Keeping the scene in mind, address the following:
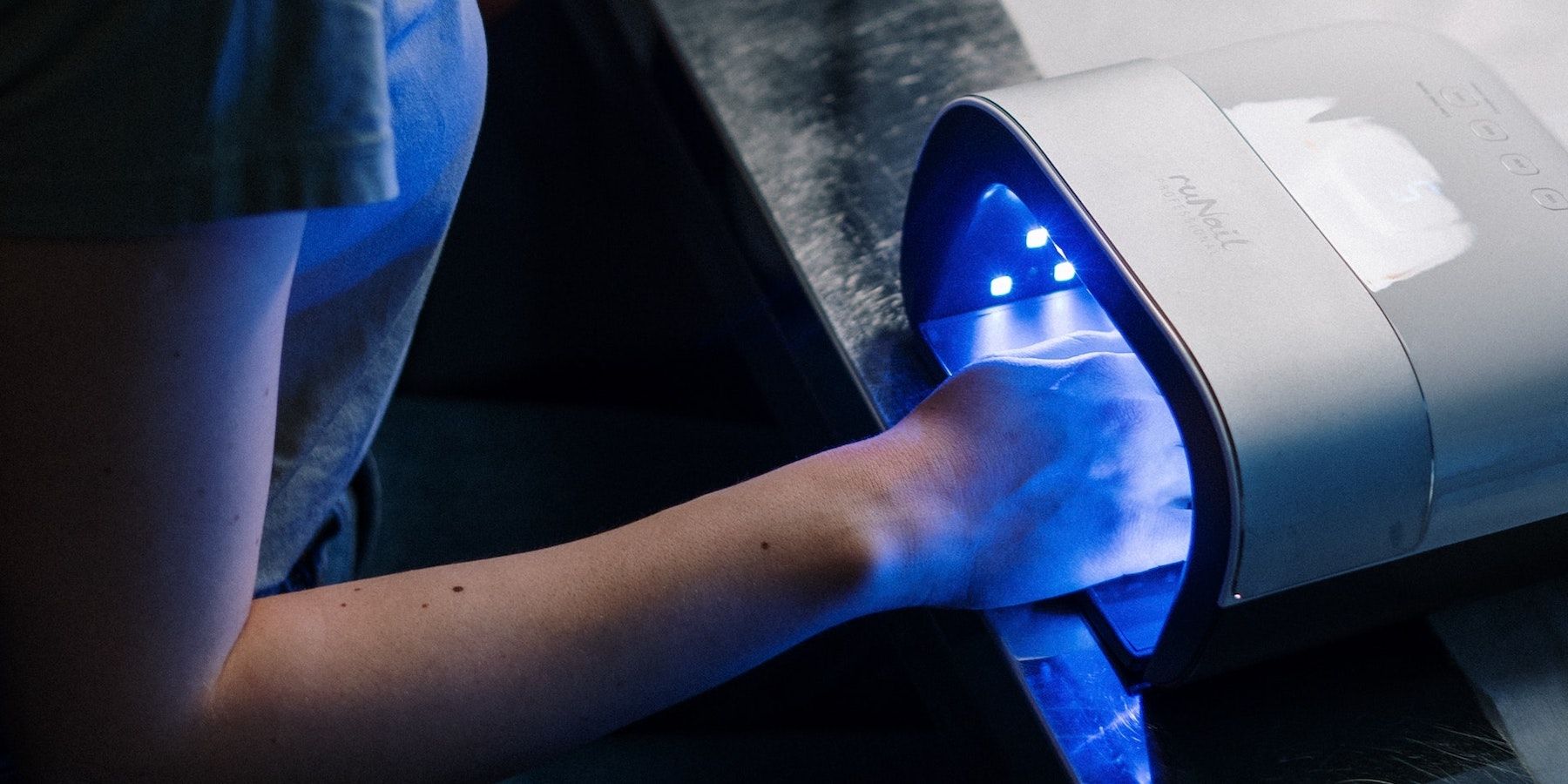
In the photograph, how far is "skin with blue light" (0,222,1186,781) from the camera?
0.39 metres

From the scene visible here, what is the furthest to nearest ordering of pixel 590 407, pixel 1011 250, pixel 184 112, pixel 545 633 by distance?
pixel 590 407 → pixel 1011 250 → pixel 545 633 → pixel 184 112

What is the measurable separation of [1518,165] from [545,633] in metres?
0.46

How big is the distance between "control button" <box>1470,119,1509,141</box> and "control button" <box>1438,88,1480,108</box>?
1cm

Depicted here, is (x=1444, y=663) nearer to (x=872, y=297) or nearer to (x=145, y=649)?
(x=872, y=297)

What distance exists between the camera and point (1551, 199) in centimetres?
52

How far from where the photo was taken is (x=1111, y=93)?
21.6 inches

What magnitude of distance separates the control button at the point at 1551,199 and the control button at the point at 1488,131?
0.04m

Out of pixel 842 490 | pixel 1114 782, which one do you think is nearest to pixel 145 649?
pixel 842 490

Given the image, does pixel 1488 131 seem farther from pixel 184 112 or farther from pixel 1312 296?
pixel 184 112

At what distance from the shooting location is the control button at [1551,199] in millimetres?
512

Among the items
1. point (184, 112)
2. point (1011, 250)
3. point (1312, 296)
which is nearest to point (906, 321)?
point (1011, 250)

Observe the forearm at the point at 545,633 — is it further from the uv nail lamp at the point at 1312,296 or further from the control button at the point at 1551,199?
the control button at the point at 1551,199

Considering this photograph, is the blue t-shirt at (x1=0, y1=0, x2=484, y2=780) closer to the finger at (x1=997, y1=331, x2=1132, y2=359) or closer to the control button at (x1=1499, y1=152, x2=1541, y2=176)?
the finger at (x1=997, y1=331, x2=1132, y2=359)

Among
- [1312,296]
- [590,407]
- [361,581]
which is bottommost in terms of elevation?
[590,407]
